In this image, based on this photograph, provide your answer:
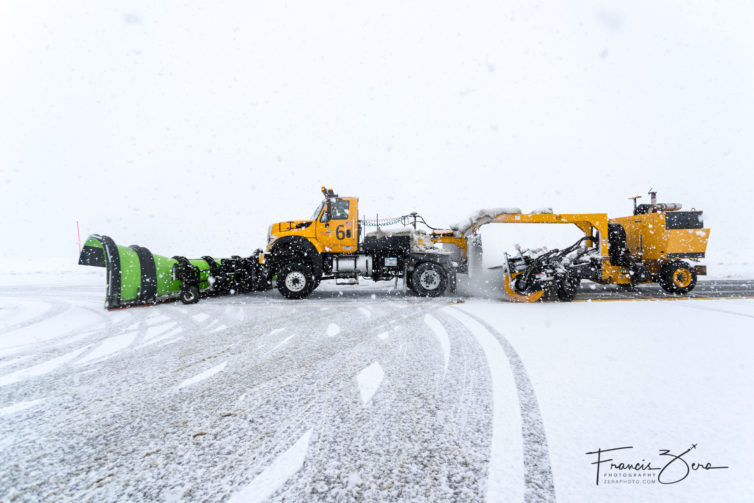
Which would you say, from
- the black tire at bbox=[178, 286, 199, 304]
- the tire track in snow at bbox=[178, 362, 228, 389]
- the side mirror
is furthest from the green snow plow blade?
the tire track in snow at bbox=[178, 362, 228, 389]

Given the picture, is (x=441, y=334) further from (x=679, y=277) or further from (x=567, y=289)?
(x=679, y=277)

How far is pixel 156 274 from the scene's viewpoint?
827 centimetres

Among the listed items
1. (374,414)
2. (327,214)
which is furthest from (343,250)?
(374,414)

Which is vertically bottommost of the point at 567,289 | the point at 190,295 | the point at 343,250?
the point at 190,295

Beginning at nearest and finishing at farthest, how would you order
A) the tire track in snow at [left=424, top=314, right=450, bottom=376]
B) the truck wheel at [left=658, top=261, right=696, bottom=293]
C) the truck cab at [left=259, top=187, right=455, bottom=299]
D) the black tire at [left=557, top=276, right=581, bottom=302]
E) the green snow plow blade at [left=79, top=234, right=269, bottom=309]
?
1. the tire track in snow at [left=424, top=314, right=450, bottom=376]
2. the green snow plow blade at [left=79, top=234, right=269, bottom=309]
3. the black tire at [left=557, top=276, right=581, bottom=302]
4. the truck wheel at [left=658, top=261, right=696, bottom=293]
5. the truck cab at [left=259, top=187, right=455, bottom=299]

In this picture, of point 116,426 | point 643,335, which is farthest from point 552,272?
point 116,426

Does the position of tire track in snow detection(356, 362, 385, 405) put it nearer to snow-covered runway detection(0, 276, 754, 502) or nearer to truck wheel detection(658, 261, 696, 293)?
snow-covered runway detection(0, 276, 754, 502)

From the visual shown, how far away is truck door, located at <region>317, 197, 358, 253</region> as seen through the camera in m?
9.99

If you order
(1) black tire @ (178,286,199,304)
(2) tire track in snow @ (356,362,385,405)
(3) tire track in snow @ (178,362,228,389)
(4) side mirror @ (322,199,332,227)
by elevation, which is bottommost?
(3) tire track in snow @ (178,362,228,389)

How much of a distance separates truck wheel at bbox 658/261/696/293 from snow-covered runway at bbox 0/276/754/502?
18.5ft

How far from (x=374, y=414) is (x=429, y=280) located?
7583mm

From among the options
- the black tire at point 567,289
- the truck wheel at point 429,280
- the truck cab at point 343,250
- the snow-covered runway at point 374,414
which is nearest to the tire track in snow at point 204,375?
the snow-covered runway at point 374,414

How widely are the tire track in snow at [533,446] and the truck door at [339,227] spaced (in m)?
7.42

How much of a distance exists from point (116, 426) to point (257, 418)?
83 centimetres
